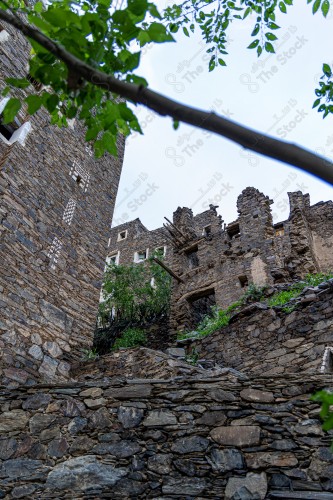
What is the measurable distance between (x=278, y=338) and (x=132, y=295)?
9.14m

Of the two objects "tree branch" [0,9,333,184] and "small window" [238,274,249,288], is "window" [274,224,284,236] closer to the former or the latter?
"small window" [238,274,249,288]

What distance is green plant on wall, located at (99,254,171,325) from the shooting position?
51.1 ft

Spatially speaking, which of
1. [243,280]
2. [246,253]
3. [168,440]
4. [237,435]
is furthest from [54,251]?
[246,253]

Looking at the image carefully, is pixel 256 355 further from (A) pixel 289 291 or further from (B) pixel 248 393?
(B) pixel 248 393

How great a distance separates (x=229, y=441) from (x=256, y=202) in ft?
50.8

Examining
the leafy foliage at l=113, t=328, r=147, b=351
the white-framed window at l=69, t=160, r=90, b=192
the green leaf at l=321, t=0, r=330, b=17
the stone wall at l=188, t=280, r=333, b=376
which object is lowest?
the stone wall at l=188, t=280, r=333, b=376

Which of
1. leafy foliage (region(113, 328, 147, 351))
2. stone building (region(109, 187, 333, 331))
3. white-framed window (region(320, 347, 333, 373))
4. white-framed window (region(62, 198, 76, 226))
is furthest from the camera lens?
stone building (region(109, 187, 333, 331))

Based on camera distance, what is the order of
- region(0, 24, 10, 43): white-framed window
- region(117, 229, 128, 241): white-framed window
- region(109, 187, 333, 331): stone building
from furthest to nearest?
region(117, 229, 128, 241): white-framed window → region(109, 187, 333, 331): stone building → region(0, 24, 10, 43): white-framed window

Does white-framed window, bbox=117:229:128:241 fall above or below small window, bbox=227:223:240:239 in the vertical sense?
above

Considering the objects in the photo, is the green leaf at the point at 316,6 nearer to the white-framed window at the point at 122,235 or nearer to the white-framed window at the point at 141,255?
the white-framed window at the point at 141,255

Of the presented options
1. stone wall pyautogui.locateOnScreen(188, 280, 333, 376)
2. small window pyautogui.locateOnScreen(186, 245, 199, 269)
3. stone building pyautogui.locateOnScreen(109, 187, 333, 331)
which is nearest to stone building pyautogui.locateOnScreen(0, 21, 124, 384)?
stone wall pyautogui.locateOnScreen(188, 280, 333, 376)

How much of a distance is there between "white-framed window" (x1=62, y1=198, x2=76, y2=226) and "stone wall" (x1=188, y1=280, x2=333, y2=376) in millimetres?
3973

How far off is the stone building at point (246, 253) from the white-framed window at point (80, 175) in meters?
6.53

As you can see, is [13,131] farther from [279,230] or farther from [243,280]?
[279,230]
